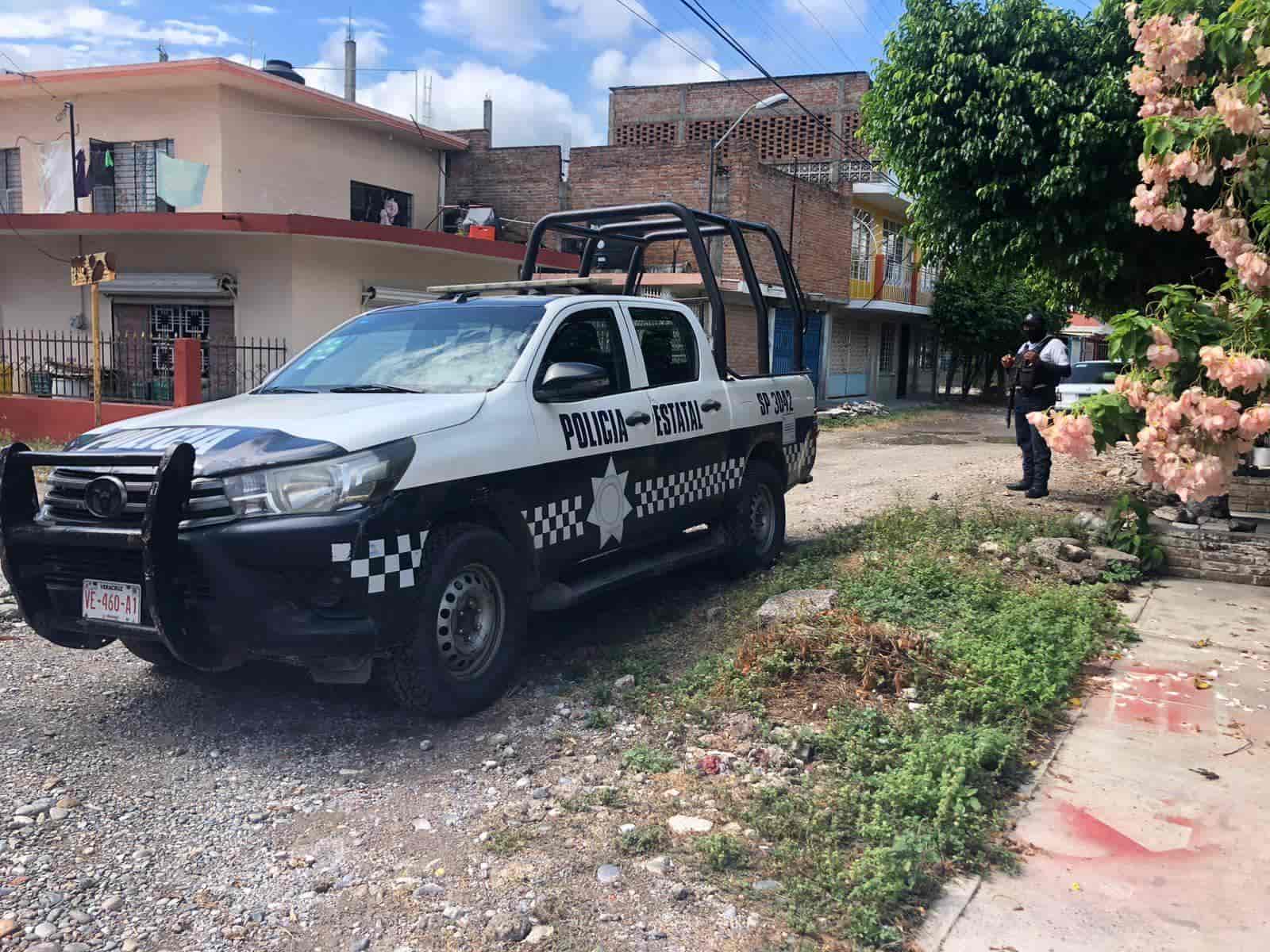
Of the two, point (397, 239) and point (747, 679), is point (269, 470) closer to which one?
point (747, 679)

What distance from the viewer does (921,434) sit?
21500mm

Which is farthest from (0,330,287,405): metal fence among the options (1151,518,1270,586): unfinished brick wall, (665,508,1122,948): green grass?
(1151,518,1270,586): unfinished brick wall

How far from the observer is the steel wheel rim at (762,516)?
7105 millimetres

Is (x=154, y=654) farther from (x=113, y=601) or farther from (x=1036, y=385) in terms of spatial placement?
Result: (x=1036, y=385)

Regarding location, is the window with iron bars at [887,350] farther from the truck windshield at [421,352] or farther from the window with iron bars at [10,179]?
the truck windshield at [421,352]

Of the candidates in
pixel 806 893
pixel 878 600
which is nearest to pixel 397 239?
pixel 878 600

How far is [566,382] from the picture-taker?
5023mm

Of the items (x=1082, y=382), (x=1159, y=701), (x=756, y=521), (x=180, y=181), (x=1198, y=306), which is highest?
(x=180, y=181)

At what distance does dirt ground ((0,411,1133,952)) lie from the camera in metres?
3.04

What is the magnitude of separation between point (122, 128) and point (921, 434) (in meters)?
16.4

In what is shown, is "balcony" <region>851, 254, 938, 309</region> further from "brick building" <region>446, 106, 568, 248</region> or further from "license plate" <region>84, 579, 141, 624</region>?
"license plate" <region>84, 579, 141, 624</region>

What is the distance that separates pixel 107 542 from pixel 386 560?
1.07m

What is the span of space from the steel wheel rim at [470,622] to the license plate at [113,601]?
118 centimetres

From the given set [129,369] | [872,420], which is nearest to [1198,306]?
[129,369]
